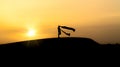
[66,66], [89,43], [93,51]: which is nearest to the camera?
[66,66]

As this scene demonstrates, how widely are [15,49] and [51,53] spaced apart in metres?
3.38

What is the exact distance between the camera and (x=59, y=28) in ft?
→ 88.3

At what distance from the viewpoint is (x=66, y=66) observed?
19.4 metres

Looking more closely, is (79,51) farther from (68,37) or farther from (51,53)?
(68,37)

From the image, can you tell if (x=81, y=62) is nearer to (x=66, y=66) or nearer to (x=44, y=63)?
(x=66, y=66)

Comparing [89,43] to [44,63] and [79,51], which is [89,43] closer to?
[79,51]

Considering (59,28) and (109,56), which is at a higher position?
(59,28)

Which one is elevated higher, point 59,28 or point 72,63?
point 59,28

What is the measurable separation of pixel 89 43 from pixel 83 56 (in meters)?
6.24

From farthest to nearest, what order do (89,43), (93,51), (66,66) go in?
(89,43), (93,51), (66,66)

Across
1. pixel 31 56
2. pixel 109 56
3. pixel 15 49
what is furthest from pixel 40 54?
pixel 109 56

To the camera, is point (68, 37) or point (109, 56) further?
point (68, 37)

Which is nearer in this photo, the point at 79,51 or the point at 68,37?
the point at 79,51

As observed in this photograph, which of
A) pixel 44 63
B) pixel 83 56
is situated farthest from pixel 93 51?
pixel 44 63
